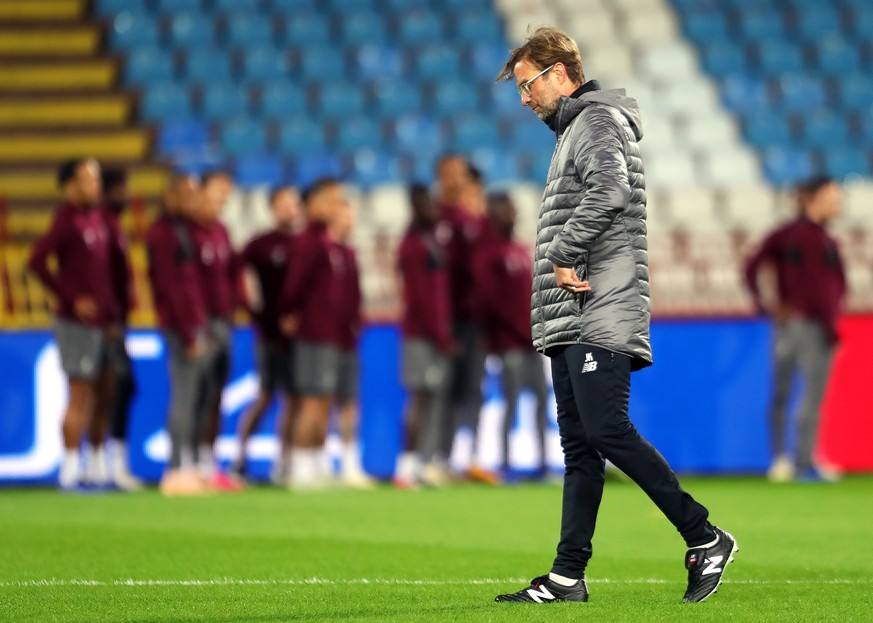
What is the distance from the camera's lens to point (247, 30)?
20469 mm

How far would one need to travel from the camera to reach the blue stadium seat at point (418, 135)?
1914cm

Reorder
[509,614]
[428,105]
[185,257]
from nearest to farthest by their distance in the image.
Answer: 1. [509,614]
2. [185,257]
3. [428,105]

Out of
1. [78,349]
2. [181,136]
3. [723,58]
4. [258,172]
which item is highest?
[723,58]

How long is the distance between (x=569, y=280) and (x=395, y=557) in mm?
2055

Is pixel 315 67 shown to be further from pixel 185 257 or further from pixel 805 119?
pixel 185 257

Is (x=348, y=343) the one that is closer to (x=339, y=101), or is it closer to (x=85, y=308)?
(x=85, y=308)

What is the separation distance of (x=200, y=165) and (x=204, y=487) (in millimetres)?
8500

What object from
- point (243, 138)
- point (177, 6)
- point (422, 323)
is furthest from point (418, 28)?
point (422, 323)

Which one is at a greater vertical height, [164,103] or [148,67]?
[148,67]

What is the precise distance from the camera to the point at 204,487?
10.7 m

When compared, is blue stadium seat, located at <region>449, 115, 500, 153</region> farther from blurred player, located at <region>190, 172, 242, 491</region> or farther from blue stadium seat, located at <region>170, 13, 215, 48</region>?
blurred player, located at <region>190, 172, 242, 491</region>

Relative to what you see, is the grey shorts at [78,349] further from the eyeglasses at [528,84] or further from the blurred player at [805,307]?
the eyeglasses at [528,84]

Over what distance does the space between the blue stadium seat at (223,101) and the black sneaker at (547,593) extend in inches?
597

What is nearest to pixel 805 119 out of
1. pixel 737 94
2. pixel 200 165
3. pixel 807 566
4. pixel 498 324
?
pixel 737 94
